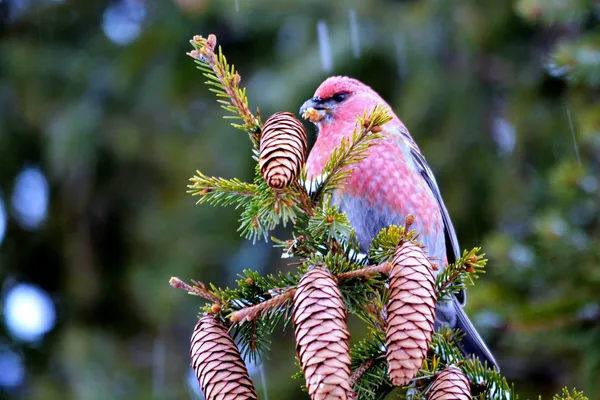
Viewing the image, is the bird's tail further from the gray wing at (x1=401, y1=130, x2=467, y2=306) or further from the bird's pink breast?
the bird's pink breast

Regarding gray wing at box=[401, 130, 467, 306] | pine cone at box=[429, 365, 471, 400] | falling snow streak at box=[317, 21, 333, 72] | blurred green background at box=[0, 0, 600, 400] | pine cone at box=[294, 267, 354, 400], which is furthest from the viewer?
falling snow streak at box=[317, 21, 333, 72]

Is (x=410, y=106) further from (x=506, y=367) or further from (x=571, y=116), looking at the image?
(x=506, y=367)

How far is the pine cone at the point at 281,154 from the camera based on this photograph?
5.10ft

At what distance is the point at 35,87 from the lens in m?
5.54

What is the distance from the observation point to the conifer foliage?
144cm

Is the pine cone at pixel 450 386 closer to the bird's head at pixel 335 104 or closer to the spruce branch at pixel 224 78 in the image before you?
the spruce branch at pixel 224 78

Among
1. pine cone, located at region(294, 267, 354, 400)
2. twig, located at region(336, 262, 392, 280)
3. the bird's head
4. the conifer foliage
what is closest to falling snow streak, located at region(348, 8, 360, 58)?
the bird's head

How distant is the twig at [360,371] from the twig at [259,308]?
267 millimetres

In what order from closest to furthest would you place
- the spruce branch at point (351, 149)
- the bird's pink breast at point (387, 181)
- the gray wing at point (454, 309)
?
the spruce branch at point (351, 149), the bird's pink breast at point (387, 181), the gray wing at point (454, 309)

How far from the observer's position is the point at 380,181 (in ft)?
8.25

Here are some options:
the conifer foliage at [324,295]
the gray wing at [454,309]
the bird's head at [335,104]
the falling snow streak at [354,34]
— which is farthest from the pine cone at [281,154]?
the falling snow streak at [354,34]

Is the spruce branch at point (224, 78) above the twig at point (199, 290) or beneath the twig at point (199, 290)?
above

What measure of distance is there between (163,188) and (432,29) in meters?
2.65

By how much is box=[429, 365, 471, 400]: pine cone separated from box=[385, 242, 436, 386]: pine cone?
112 mm
